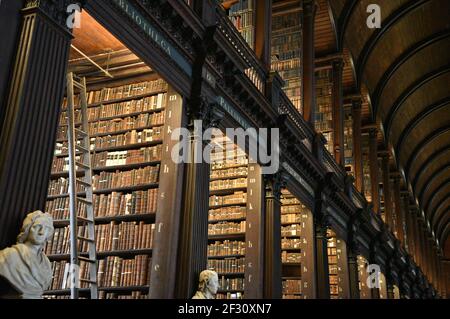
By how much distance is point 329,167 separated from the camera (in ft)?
34.7

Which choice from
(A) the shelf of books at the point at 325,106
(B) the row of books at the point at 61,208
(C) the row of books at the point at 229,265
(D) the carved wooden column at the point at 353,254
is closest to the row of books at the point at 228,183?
(C) the row of books at the point at 229,265

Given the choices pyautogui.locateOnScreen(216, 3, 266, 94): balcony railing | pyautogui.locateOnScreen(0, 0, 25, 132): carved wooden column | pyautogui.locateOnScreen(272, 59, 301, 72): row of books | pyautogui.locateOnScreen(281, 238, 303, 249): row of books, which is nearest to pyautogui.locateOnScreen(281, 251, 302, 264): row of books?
pyautogui.locateOnScreen(281, 238, 303, 249): row of books

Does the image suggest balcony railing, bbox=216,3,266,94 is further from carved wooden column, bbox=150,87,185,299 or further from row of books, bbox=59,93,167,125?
carved wooden column, bbox=150,87,185,299

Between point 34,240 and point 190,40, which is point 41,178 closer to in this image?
point 34,240

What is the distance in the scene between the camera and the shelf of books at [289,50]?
1018cm

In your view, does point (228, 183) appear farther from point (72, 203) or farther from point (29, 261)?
point (29, 261)

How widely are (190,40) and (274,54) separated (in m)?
4.58

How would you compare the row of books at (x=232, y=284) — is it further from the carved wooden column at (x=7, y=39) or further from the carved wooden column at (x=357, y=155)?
the carved wooden column at (x=357, y=155)

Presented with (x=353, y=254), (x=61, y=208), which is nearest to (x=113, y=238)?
(x=61, y=208)

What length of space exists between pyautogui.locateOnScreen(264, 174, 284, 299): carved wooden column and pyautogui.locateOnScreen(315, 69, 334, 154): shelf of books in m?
4.53

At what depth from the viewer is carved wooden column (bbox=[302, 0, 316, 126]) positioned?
9.84 meters

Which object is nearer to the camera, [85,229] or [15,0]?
[15,0]

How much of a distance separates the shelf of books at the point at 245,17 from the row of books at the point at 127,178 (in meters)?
3.04
